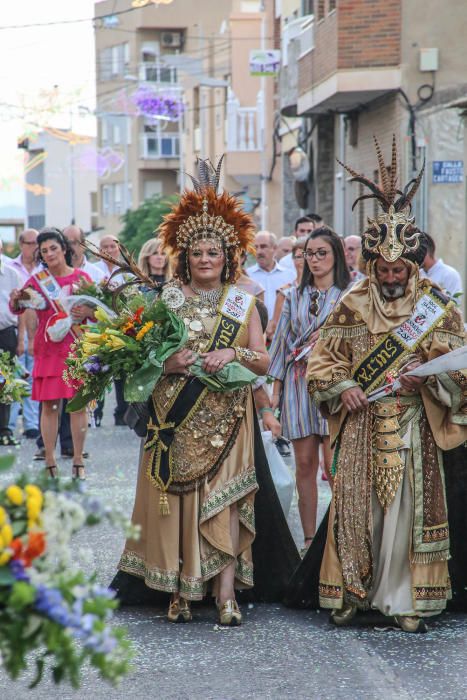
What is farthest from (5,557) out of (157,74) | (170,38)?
(170,38)

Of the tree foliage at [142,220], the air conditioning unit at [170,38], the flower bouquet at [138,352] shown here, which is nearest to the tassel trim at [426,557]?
the flower bouquet at [138,352]

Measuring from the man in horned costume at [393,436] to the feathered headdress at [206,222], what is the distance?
665 millimetres

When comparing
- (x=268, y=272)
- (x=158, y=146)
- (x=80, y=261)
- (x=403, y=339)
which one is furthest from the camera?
(x=158, y=146)

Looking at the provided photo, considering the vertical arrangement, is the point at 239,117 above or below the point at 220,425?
above

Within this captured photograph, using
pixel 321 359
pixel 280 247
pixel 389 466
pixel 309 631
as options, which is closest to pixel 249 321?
pixel 321 359

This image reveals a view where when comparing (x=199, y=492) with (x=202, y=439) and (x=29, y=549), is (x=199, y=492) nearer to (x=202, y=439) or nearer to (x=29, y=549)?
(x=202, y=439)

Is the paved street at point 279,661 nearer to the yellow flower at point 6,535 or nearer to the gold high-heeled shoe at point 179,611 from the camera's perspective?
the gold high-heeled shoe at point 179,611

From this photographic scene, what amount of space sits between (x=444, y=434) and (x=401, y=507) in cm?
40

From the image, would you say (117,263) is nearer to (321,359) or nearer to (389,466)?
(321,359)

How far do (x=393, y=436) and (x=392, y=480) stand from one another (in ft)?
0.68

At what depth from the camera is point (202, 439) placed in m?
6.72

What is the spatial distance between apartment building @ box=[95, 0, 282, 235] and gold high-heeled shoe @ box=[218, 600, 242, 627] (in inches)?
1267

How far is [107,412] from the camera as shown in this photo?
54.6ft

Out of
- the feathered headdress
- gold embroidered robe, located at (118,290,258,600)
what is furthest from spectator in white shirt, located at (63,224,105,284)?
gold embroidered robe, located at (118,290,258,600)
